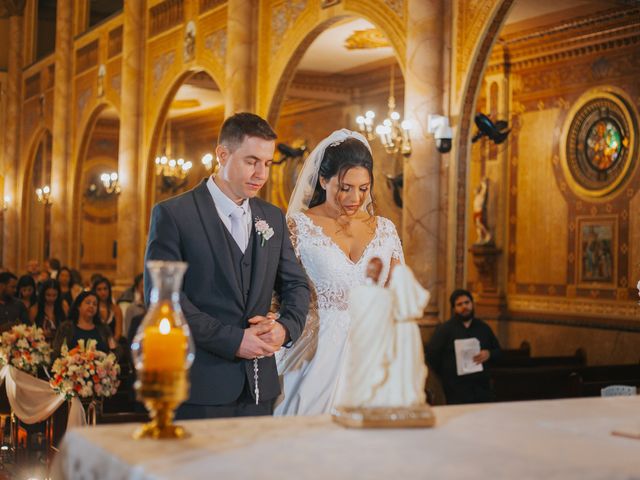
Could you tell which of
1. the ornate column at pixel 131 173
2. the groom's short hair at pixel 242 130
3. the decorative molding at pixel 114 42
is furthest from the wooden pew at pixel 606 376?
the decorative molding at pixel 114 42

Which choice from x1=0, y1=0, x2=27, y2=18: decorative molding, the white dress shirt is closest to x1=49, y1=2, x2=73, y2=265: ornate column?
x1=0, y1=0, x2=27, y2=18: decorative molding

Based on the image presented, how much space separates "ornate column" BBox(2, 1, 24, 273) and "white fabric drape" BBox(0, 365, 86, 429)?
1863 centimetres

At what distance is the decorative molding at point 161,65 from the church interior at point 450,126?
45 millimetres

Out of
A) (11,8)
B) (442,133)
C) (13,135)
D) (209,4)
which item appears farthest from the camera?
(11,8)

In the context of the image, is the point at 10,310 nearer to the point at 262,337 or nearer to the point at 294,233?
the point at 294,233

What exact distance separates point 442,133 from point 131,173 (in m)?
9.32

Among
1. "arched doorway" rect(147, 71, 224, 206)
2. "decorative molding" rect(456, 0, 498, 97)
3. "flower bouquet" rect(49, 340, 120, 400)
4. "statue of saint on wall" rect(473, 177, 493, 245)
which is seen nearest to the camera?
"flower bouquet" rect(49, 340, 120, 400)

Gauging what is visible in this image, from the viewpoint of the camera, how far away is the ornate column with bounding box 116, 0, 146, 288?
17375 millimetres

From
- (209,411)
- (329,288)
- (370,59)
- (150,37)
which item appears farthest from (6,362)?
(150,37)

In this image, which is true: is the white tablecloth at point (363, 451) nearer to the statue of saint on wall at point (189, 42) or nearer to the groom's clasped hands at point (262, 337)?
the groom's clasped hands at point (262, 337)

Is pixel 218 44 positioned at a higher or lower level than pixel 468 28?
higher

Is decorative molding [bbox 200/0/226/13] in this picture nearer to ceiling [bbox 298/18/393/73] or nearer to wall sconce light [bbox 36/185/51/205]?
ceiling [bbox 298/18/393/73]

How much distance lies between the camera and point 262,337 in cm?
Answer: 349

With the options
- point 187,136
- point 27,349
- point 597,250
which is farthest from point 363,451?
point 187,136
